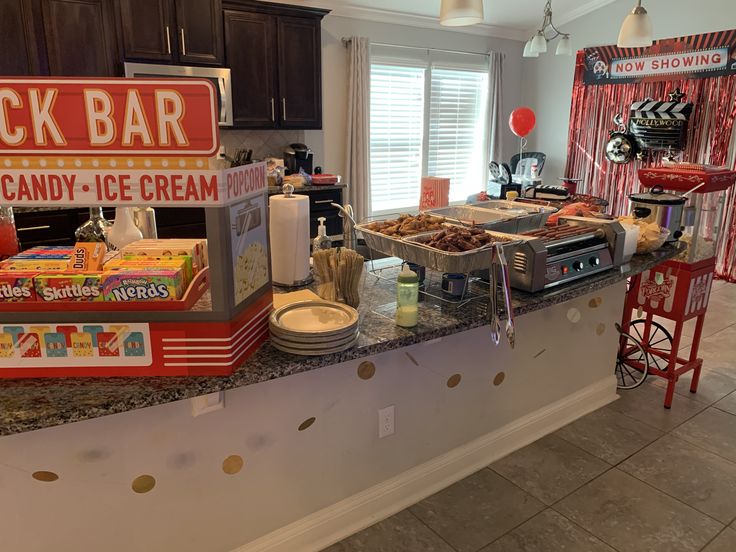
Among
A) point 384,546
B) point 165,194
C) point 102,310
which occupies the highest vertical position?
point 165,194

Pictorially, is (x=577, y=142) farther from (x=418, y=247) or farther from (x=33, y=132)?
(x=33, y=132)

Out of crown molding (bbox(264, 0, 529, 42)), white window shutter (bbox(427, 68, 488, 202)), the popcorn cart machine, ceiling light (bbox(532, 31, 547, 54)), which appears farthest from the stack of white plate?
white window shutter (bbox(427, 68, 488, 202))

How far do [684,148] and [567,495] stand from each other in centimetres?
471

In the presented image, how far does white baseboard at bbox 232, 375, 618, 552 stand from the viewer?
1982 millimetres

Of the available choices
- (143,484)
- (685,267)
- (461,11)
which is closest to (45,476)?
(143,484)

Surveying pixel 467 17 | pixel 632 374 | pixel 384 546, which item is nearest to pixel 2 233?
pixel 384 546

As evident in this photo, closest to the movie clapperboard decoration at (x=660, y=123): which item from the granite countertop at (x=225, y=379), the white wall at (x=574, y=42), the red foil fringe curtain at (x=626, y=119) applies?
the red foil fringe curtain at (x=626, y=119)

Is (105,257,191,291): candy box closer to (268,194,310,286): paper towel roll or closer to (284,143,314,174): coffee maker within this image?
(268,194,310,286): paper towel roll

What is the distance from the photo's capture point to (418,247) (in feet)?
→ 6.48

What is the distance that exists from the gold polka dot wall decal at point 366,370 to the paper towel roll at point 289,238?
1.33ft

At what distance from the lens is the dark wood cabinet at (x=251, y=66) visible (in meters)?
4.42

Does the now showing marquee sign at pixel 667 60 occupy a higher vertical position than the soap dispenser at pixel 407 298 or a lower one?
higher

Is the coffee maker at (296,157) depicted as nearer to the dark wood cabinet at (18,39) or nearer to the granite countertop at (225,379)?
the dark wood cabinet at (18,39)

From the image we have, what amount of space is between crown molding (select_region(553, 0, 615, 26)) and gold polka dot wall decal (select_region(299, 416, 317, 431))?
6154 mm
